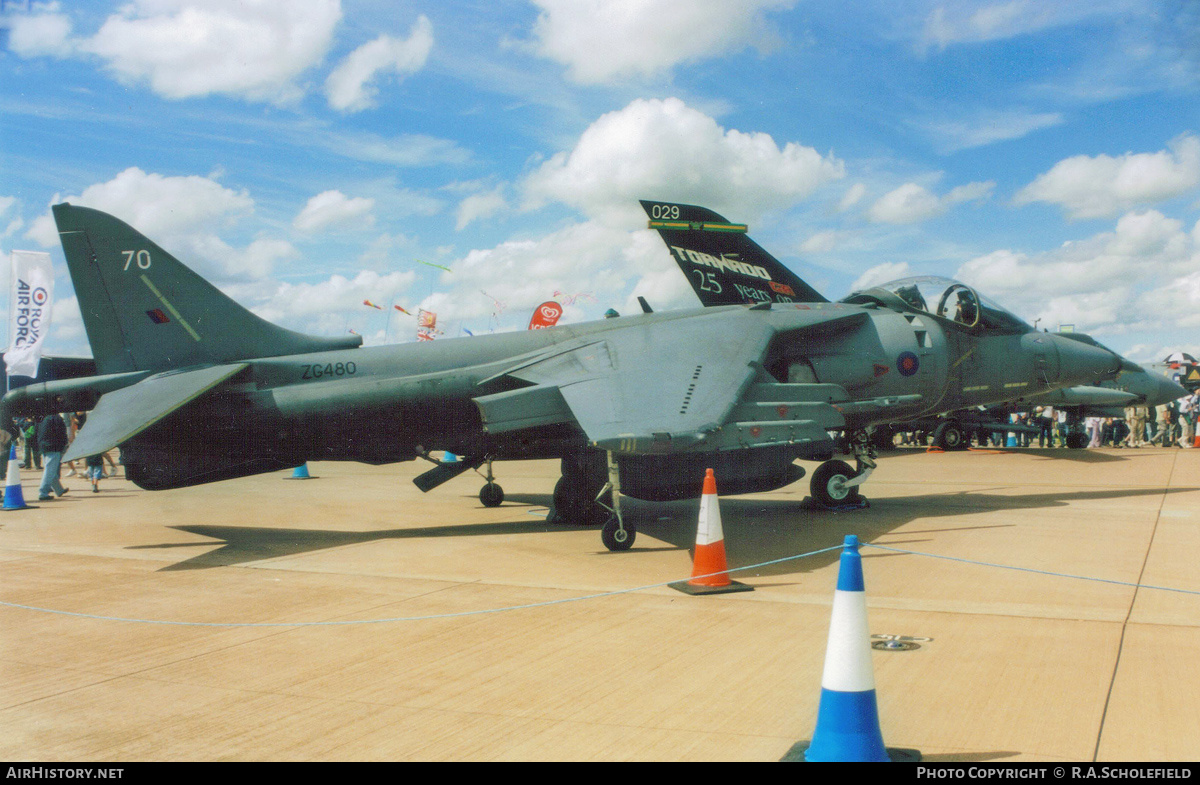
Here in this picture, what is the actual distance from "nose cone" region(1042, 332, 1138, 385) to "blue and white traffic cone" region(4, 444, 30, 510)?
16713 millimetres

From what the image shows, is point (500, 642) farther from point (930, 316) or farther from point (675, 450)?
point (930, 316)

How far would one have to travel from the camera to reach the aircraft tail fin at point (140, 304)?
387 inches

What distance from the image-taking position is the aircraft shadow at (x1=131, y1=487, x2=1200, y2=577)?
27.8 ft

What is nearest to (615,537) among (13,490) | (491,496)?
(491,496)

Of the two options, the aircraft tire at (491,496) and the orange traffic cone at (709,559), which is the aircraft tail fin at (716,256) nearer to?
the aircraft tire at (491,496)

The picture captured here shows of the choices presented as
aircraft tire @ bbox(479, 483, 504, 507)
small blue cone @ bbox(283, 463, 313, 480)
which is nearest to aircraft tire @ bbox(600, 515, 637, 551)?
aircraft tire @ bbox(479, 483, 504, 507)

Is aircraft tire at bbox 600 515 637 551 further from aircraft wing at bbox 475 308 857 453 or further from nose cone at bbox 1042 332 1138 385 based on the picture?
nose cone at bbox 1042 332 1138 385

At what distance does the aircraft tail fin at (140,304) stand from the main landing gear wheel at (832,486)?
7.48 metres

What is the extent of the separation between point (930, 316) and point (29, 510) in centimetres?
1451

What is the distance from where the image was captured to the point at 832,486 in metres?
11.2

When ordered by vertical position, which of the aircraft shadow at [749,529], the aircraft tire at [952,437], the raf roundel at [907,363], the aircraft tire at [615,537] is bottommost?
the aircraft shadow at [749,529]

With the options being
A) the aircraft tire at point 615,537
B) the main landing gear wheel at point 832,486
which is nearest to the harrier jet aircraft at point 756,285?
the main landing gear wheel at point 832,486
